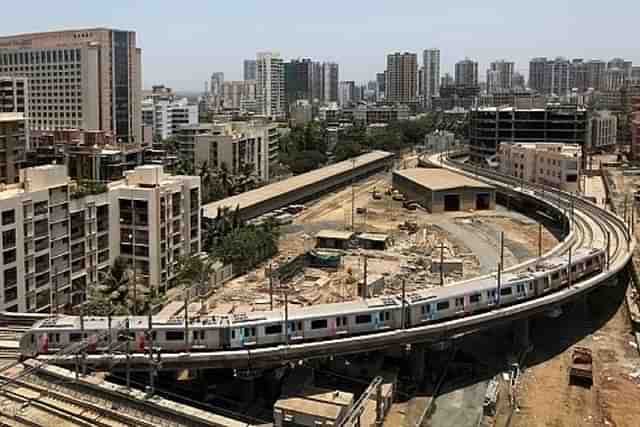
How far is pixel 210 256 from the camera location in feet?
94.0

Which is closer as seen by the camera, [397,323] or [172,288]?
[397,323]

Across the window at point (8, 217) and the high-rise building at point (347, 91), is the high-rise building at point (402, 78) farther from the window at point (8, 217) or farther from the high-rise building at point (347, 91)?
the window at point (8, 217)

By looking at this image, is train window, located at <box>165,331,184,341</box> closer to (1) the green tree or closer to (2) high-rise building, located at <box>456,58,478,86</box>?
(1) the green tree

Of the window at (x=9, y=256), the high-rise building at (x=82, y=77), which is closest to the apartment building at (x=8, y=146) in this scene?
the window at (x=9, y=256)

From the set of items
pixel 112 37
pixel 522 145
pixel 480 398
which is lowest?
pixel 480 398

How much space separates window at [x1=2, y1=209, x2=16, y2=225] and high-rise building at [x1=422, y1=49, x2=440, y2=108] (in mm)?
152671

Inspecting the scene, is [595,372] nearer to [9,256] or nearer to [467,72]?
[9,256]

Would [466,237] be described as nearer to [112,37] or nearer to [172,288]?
[172,288]

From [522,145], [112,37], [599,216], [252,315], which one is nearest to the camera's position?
[252,315]

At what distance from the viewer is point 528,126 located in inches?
2400

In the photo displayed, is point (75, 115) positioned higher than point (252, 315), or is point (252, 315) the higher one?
point (75, 115)

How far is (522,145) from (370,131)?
38.1 meters

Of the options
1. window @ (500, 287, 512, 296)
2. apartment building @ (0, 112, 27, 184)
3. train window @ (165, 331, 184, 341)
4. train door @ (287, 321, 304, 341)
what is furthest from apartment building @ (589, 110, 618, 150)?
train window @ (165, 331, 184, 341)

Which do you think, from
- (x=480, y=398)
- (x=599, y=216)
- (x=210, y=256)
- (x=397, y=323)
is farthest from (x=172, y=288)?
(x=599, y=216)
